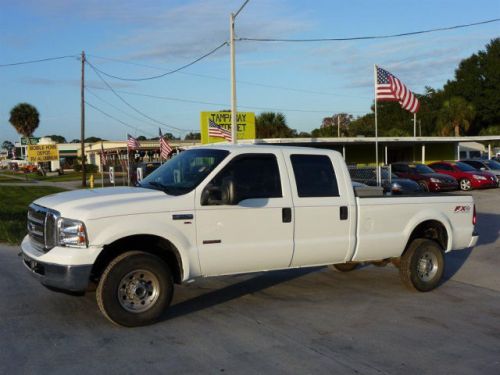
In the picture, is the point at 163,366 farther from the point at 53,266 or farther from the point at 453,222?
the point at 453,222

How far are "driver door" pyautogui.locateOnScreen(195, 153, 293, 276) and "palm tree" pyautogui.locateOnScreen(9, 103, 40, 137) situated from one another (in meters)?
79.1

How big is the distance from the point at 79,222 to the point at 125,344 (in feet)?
4.19

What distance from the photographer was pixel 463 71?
74.4 metres

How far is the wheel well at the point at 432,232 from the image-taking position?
8.30 m

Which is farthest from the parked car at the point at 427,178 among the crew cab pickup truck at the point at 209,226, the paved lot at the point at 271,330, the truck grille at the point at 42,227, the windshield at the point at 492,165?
the truck grille at the point at 42,227

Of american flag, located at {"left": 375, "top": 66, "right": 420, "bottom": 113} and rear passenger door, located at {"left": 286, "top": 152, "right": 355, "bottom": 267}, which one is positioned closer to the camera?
rear passenger door, located at {"left": 286, "top": 152, "right": 355, "bottom": 267}

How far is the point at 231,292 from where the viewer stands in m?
8.02

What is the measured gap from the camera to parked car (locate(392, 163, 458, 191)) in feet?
86.4

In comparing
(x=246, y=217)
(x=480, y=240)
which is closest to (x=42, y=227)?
(x=246, y=217)

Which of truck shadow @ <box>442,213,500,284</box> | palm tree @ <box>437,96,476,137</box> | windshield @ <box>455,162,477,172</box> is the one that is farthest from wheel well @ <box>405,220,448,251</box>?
palm tree @ <box>437,96,476,137</box>

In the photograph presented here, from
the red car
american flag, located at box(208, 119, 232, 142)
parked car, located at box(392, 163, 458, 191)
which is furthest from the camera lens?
american flag, located at box(208, 119, 232, 142)

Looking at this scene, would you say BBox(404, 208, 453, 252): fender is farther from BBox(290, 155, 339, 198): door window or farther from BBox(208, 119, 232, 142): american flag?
BBox(208, 119, 232, 142): american flag

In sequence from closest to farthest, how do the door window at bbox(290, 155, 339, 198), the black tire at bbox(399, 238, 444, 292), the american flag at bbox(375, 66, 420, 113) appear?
the door window at bbox(290, 155, 339, 198) < the black tire at bbox(399, 238, 444, 292) < the american flag at bbox(375, 66, 420, 113)

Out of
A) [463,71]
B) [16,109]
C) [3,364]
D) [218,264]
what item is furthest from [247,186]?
[16,109]
